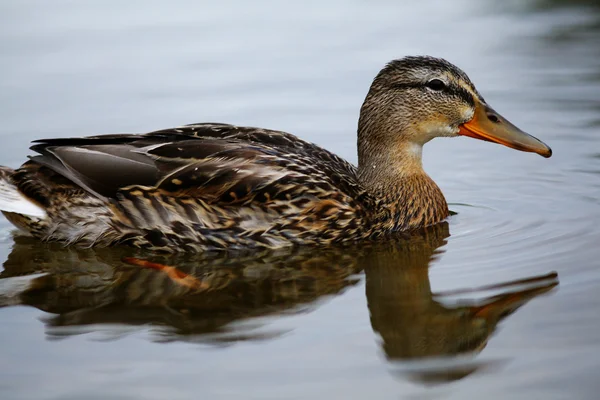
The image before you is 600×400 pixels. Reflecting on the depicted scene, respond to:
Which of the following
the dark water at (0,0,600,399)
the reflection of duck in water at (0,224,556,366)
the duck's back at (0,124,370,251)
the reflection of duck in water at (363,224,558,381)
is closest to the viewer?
the dark water at (0,0,600,399)

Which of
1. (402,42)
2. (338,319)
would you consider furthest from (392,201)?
(402,42)

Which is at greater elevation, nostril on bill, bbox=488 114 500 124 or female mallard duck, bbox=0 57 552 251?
nostril on bill, bbox=488 114 500 124

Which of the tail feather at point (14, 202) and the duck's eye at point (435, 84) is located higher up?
the duck's eye at point (435, 84)

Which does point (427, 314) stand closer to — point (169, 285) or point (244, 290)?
point (244, 290)

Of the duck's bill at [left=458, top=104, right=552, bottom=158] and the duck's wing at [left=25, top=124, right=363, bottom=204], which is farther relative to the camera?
the duck's bill at [left=458, top=104, right=552, bottom=158]

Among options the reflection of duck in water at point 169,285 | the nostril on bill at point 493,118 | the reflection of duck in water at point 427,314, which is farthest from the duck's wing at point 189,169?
the nostril on bill at point 493,118

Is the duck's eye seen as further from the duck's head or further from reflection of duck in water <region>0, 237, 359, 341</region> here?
reflection of duck in water <region>0, 237, 359, 341</region>

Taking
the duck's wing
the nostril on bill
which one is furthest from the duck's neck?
the nostril on bill

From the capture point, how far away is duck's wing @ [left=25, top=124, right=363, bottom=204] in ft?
26.7

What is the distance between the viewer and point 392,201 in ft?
28.2

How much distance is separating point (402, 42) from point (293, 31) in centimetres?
132

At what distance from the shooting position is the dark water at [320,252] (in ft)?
19.4

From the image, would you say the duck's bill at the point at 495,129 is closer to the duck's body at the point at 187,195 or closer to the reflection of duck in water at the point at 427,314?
the duck's body at the point at 187,195

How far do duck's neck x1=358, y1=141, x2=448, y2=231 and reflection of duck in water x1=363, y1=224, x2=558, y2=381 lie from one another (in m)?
0.78
